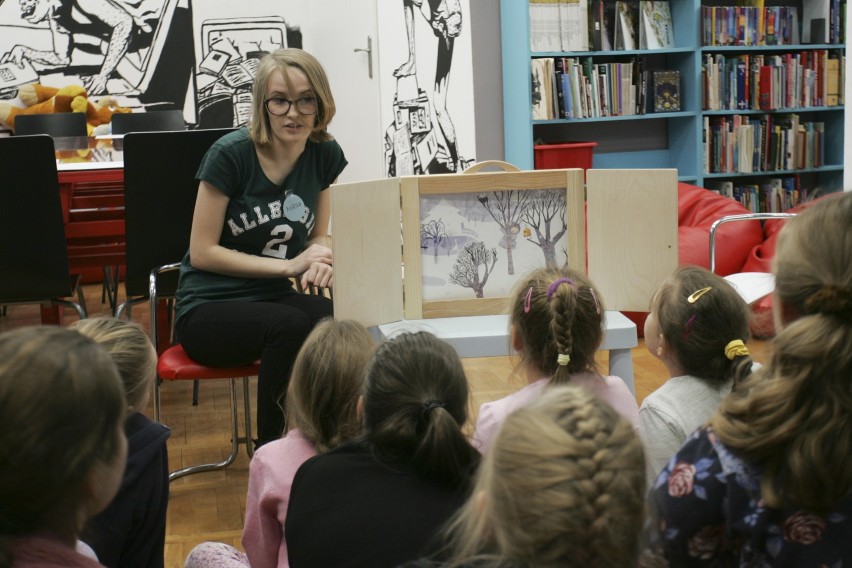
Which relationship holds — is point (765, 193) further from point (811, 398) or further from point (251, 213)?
point (811, 398)

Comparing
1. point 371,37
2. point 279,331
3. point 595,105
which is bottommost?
point 279,331

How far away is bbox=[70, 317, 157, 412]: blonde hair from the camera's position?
169cm

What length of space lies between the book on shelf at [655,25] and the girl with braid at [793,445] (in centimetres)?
483

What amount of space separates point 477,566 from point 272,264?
1731 millimetres

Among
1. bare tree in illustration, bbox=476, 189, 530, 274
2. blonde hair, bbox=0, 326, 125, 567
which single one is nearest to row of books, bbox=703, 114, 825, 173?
bare tree in illustration, bbox=476, 189, 530, 274

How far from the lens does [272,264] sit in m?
2.56

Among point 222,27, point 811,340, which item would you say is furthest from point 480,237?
point 222,27

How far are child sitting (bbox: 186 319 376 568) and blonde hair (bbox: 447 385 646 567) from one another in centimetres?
69

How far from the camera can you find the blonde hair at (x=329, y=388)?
1.61 metres

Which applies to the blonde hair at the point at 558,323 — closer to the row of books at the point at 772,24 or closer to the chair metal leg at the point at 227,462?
the chair metal leg at the point at 227,462

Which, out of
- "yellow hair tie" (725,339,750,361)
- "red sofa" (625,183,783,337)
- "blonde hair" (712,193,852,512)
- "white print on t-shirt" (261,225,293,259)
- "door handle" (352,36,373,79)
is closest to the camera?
"blonde hair" (712,193,852,512)

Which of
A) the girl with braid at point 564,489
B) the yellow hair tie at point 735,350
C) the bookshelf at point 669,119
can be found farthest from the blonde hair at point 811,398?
the bookshelf at point 669,119

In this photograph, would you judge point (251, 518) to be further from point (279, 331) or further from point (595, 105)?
point (595, 105)

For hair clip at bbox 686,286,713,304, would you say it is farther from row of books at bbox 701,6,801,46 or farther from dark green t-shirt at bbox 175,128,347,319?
→ row of books at bbox 701,6,801,46
